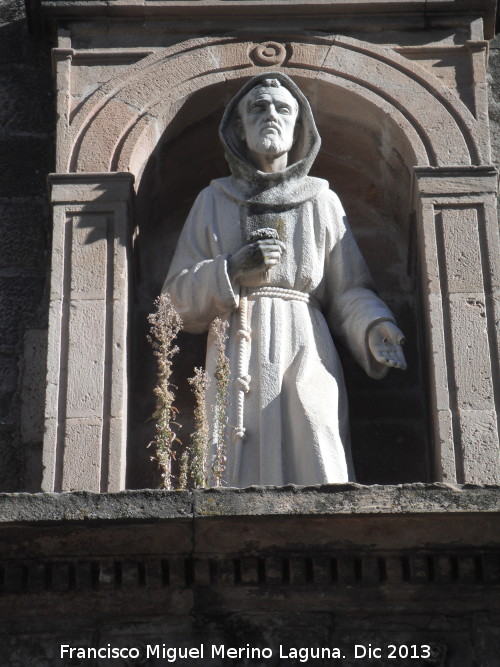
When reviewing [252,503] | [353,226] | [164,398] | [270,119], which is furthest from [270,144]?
[252,503]

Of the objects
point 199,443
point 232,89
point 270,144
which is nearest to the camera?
point 199,443

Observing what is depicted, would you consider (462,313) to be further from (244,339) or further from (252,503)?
(252,503)

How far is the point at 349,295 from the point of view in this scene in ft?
26.3

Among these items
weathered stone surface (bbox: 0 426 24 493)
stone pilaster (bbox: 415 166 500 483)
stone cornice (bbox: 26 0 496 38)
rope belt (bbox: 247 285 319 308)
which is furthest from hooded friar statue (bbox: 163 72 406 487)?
weathered stone surface (bbox: 0 426 24 493)

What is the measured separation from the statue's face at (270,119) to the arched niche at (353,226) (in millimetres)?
319

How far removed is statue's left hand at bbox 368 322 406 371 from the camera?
7707mm

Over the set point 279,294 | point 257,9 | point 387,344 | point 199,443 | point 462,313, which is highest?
point 257,9

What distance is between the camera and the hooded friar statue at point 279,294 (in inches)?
295

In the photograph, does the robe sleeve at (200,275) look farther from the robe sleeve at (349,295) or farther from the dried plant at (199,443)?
the dried plant at (199,443)

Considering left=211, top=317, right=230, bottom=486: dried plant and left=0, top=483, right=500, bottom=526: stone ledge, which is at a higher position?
left=211, top=317, right=230, bottom=486: dried plant

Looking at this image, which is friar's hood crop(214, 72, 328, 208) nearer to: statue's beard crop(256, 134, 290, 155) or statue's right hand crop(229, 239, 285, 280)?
statue's beard crop(256, 134, 290, 155)

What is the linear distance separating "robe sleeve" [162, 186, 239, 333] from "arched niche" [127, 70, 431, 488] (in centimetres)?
33

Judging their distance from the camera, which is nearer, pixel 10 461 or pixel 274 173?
pixel 10 461

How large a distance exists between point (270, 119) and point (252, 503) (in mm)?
2267
